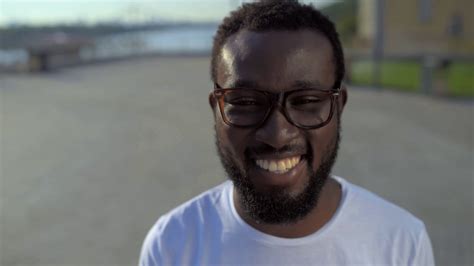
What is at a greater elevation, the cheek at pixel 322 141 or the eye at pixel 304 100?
the eye at pixel 304 100

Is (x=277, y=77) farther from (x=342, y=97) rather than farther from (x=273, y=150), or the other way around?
(x=342, y=97)

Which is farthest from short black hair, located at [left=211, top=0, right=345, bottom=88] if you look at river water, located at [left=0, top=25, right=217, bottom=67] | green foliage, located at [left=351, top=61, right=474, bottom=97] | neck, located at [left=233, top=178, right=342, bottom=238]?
river water, located at [left=0, top=25, right=217, bottom=67]

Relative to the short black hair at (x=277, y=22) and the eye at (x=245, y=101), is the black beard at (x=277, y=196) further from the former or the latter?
the short black hair at (x=277, y=22)

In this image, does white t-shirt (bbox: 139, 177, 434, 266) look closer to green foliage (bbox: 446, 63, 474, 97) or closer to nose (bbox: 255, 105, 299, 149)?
nose (bbox: 255, 105, 299, 149)

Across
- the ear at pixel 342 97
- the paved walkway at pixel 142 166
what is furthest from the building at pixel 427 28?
the ear at pixel 342 97

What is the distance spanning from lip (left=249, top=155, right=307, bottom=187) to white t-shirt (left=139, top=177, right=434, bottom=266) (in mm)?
203

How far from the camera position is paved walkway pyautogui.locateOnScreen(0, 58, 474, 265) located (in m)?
4.39

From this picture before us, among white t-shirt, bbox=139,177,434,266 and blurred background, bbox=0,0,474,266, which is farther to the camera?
blurred background, bbox=0,0,474,266

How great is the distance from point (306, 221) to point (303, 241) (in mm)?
64

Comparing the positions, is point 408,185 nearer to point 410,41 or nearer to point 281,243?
point 281,243

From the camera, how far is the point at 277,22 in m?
1.36

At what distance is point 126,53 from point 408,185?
22498 mm

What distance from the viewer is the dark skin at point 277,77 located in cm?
132

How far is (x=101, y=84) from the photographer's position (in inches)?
584
